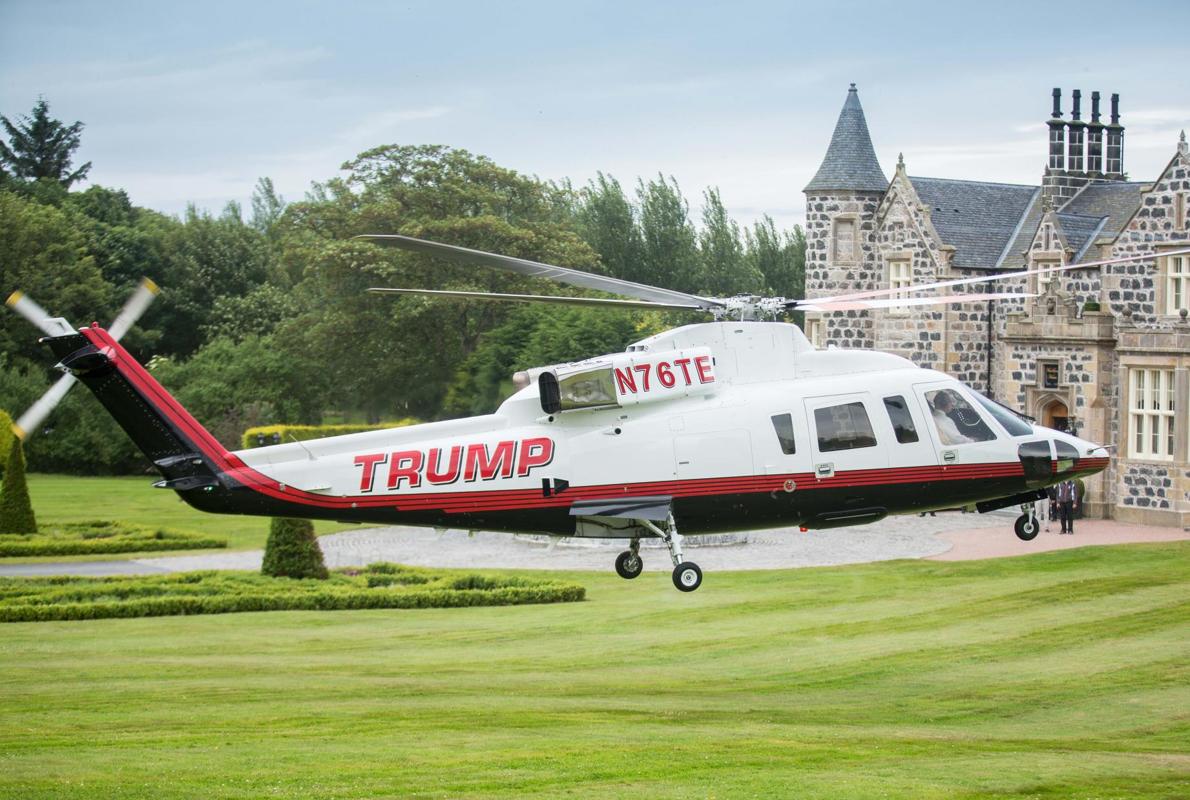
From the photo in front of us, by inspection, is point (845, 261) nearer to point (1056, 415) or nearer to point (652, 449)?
point (1056, 415)

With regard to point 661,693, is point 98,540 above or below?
above

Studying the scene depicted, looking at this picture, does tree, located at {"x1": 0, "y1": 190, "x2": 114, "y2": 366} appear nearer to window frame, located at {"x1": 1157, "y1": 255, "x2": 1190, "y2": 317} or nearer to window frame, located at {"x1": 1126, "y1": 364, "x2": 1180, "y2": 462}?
window frame, located at {"x1": 1126, "y1": 364, "x2": 1180, "y2": 462}

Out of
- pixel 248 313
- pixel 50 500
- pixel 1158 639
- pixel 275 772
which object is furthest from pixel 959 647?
pixel 248 313

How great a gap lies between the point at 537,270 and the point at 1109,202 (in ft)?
107

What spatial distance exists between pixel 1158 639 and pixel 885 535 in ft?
50.2

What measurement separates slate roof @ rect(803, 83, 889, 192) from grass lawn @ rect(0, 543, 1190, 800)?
1676 cm

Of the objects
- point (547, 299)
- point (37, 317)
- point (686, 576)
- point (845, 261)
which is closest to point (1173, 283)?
point (845, 261)

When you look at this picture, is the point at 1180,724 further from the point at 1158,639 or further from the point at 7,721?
the point at 7,721

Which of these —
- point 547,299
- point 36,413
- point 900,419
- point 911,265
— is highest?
point 911,265

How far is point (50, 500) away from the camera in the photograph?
5466 centimetres

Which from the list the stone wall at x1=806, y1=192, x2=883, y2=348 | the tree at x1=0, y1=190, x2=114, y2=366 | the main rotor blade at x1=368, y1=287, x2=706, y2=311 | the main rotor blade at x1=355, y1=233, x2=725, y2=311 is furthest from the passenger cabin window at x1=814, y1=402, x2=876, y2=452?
the tree at x1=0, y1=190, x2=114, y2=366

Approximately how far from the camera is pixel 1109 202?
1879 inches

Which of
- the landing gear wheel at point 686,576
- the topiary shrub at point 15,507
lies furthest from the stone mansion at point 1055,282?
the topiary shrub at point 15,507

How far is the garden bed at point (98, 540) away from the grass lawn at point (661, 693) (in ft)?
37.2
